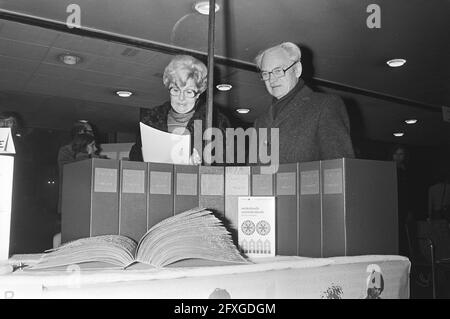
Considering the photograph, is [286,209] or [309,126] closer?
[286,209]

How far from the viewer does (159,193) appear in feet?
2.71

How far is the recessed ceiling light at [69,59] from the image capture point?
3.84 metres

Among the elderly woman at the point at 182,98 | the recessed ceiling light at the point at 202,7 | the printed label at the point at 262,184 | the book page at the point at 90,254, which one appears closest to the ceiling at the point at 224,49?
the recessed ceiling light at the point at 202,7

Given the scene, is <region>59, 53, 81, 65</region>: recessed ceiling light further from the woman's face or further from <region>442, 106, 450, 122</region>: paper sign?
<region>442, 106, 450, 122</region>: paper sign

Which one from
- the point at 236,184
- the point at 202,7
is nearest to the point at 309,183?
the point at 236,184

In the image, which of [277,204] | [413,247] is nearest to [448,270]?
[413,247]

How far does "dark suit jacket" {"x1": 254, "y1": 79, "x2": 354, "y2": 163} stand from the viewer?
1.07 meters

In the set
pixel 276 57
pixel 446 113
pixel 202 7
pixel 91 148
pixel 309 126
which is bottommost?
pixel 309 126

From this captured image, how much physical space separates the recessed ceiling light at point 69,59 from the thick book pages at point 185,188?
3.32m

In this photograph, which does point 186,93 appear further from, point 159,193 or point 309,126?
point 159,193

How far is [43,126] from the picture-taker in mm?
6566

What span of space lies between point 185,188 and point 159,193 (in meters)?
0.06

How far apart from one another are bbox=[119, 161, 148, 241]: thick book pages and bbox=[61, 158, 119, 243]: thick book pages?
0.03 ft
